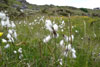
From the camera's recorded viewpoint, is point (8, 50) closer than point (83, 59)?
No

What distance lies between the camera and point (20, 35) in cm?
345

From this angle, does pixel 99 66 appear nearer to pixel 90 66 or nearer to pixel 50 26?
pixel 90 66

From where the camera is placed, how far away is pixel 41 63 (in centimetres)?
174

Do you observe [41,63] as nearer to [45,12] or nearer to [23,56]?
[23,56]

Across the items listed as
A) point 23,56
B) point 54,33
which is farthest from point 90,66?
point 54,33

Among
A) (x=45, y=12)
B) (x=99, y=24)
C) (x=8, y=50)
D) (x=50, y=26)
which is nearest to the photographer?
(x=50, y=26)

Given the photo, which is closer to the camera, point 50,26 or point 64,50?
point 50,26

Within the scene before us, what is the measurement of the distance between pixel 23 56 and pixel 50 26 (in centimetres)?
128

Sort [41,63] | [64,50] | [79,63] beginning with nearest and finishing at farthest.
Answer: [64,50] → [41,63] → [79,63]

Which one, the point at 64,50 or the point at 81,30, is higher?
the point at 64,50

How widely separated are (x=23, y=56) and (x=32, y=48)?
380 millimetres

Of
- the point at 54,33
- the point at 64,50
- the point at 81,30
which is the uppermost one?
the point at 54,33

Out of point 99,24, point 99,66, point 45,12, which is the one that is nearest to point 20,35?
point 45,12

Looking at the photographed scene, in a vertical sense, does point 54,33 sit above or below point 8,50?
above
